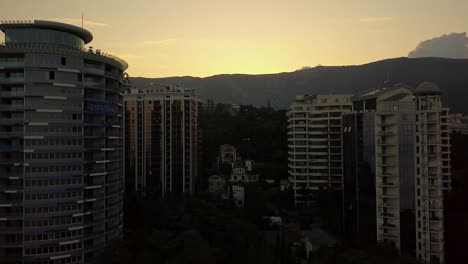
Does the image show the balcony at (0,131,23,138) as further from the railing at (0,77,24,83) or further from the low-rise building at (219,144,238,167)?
the low-rise building at (219,144,238,167)

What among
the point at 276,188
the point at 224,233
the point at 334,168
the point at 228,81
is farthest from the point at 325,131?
the point at 228,81

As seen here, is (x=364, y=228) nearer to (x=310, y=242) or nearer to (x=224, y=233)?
(x=310, y=242)

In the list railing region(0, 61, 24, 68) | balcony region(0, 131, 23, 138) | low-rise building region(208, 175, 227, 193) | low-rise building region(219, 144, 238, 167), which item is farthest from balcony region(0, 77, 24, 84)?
low-rise building region(219, 144, 238, 167)

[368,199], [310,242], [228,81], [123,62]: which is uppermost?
[228,81]

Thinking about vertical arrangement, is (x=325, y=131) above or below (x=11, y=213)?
above

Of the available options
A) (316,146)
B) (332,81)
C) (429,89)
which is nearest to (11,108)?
(429,89)

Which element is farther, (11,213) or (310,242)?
(310,242)
